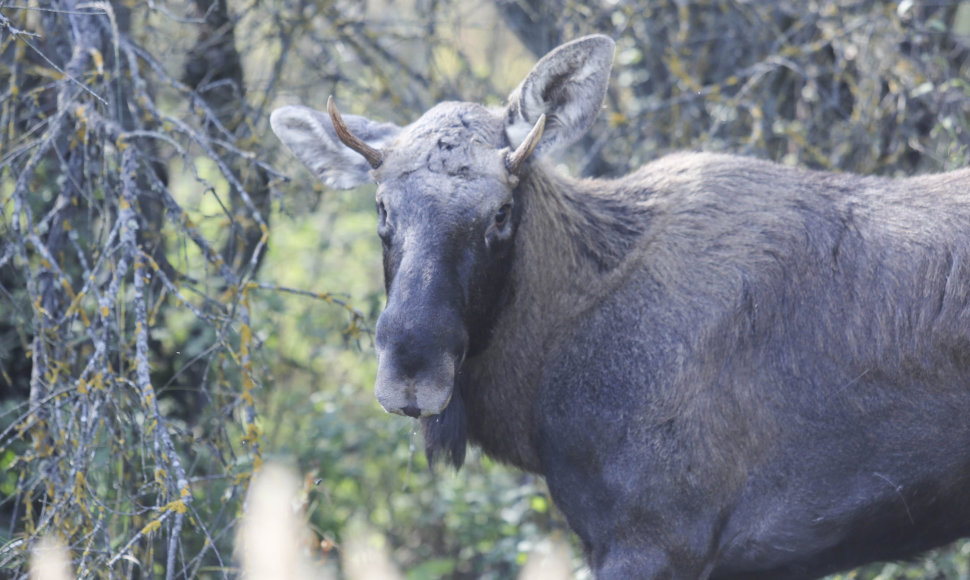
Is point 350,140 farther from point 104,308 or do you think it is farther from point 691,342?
point 691,342

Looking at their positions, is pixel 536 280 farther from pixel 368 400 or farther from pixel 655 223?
pixel 368 400

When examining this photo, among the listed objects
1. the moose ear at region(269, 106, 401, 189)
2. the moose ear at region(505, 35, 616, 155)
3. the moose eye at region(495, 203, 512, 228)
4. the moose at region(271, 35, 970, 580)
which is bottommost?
the moose at region(271, 35, 970, 580)

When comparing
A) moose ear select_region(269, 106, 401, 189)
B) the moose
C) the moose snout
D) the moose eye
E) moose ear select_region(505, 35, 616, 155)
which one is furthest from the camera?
moose ear select_region(269, 106, 401, 189)

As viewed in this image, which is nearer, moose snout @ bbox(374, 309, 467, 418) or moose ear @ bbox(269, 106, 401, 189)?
moose snout @ bbox(374, 309, 467, 418)

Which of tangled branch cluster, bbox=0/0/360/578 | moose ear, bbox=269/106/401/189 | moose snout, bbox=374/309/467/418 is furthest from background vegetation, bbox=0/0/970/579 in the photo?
moose snout, bbox=374/309/467/418

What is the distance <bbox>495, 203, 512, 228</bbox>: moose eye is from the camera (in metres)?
3.54

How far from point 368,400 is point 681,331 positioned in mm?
4010

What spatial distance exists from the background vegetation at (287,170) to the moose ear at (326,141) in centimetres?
23

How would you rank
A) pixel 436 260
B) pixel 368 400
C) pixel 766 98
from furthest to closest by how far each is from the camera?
pixel 368 400
pixel 766 98
pixel 436 260

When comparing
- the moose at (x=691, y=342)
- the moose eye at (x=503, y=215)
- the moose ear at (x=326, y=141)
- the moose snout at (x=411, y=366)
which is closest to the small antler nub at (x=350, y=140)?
the moose at (x=691, y=342)

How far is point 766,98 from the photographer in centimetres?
596

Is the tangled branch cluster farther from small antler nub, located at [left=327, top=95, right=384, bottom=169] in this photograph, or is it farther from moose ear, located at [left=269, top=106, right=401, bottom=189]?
small antler nub, located at [left=327, top=95, right=384, bottom=169]

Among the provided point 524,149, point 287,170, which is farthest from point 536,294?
point 287,170

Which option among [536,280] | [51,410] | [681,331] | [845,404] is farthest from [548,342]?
[51,410]
